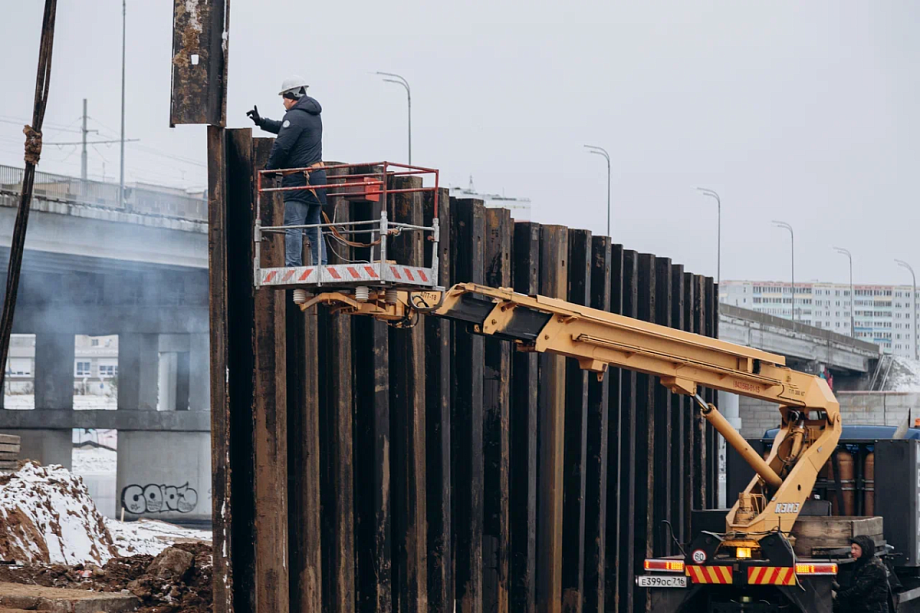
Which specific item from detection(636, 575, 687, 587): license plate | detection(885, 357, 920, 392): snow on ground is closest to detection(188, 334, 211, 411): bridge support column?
detection(636, 575, 687, 587): license plate

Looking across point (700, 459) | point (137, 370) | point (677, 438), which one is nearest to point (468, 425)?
point (677, 438)

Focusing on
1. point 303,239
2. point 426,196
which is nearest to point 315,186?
point 303,239

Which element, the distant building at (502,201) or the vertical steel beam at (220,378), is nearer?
the vertical steel beam at (220,378)

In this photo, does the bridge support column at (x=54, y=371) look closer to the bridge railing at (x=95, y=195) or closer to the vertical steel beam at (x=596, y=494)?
the bridge railing at (x=95, y=195)

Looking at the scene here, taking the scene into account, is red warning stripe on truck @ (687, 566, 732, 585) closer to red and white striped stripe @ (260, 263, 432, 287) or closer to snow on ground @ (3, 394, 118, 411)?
red and white striped stripe @ (260, 263, 432, 287)

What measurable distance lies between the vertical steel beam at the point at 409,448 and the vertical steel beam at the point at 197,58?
7.98ft

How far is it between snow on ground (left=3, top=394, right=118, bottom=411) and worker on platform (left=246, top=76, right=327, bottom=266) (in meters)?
92.4

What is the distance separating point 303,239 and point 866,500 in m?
7.41

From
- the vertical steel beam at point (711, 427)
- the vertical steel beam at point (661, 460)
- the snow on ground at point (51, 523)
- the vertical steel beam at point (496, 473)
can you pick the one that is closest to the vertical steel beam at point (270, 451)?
the vertical steel beam at point (496, 473)

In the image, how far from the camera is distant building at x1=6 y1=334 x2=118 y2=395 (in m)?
144

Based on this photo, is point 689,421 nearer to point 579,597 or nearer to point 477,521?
→ point 579,597

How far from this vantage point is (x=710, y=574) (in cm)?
1209

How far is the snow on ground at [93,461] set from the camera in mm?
90688

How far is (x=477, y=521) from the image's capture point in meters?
13.9
